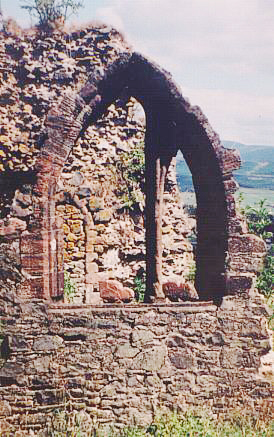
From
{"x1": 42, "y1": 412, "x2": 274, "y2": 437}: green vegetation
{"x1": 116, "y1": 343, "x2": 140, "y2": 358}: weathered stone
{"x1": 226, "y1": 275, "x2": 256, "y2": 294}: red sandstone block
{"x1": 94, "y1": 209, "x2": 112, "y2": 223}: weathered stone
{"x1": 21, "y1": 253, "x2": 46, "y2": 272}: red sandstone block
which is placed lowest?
{"x1": 42, "y1": 412, "x2": 274, "y2": 437}: green vegetation

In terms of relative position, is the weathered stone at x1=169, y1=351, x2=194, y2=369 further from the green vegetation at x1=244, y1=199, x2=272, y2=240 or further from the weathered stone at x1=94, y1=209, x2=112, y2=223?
the green vegetation at x1=244, y1=199, x2=272, y2=240

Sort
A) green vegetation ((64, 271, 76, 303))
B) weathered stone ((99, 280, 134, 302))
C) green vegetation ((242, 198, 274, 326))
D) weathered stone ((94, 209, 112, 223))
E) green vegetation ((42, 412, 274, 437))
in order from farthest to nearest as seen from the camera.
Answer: green vegetation ((242, 198, 274, 326))
weathered stone ((94, 209, 112, 223))
green vegetation ((64, 271, 76, 303))
weathered stone ((99, 280, 134, 302))
green vegetation ((42, 412, 274, 437))

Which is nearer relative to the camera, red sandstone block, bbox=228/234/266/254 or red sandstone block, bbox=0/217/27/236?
red sandstone block, bbox=0/217/27/236

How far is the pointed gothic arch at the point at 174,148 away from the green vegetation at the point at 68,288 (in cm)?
445

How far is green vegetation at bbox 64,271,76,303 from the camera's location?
9.70 metres

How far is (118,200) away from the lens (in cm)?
1121

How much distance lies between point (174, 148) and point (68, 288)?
16.4 feet

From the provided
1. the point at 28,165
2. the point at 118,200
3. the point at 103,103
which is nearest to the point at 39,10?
the point at 28,165

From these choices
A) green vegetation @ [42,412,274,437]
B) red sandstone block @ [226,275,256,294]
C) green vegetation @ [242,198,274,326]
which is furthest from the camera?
green vegetation @ [242,198,274,326]

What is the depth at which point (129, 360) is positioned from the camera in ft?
16.0

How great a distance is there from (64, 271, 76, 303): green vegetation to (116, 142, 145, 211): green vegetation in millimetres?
2147

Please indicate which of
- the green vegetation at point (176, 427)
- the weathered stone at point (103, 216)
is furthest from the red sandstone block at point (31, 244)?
the weathered stone at point (103, 216)

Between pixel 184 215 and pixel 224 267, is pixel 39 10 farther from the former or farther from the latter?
pixel 224 267

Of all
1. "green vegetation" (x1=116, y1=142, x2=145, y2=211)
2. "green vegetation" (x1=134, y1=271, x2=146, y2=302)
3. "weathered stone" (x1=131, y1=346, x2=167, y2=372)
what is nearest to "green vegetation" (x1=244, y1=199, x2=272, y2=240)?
"green vegetation" (x1=116, y1=142, x2=145, y2=211)
